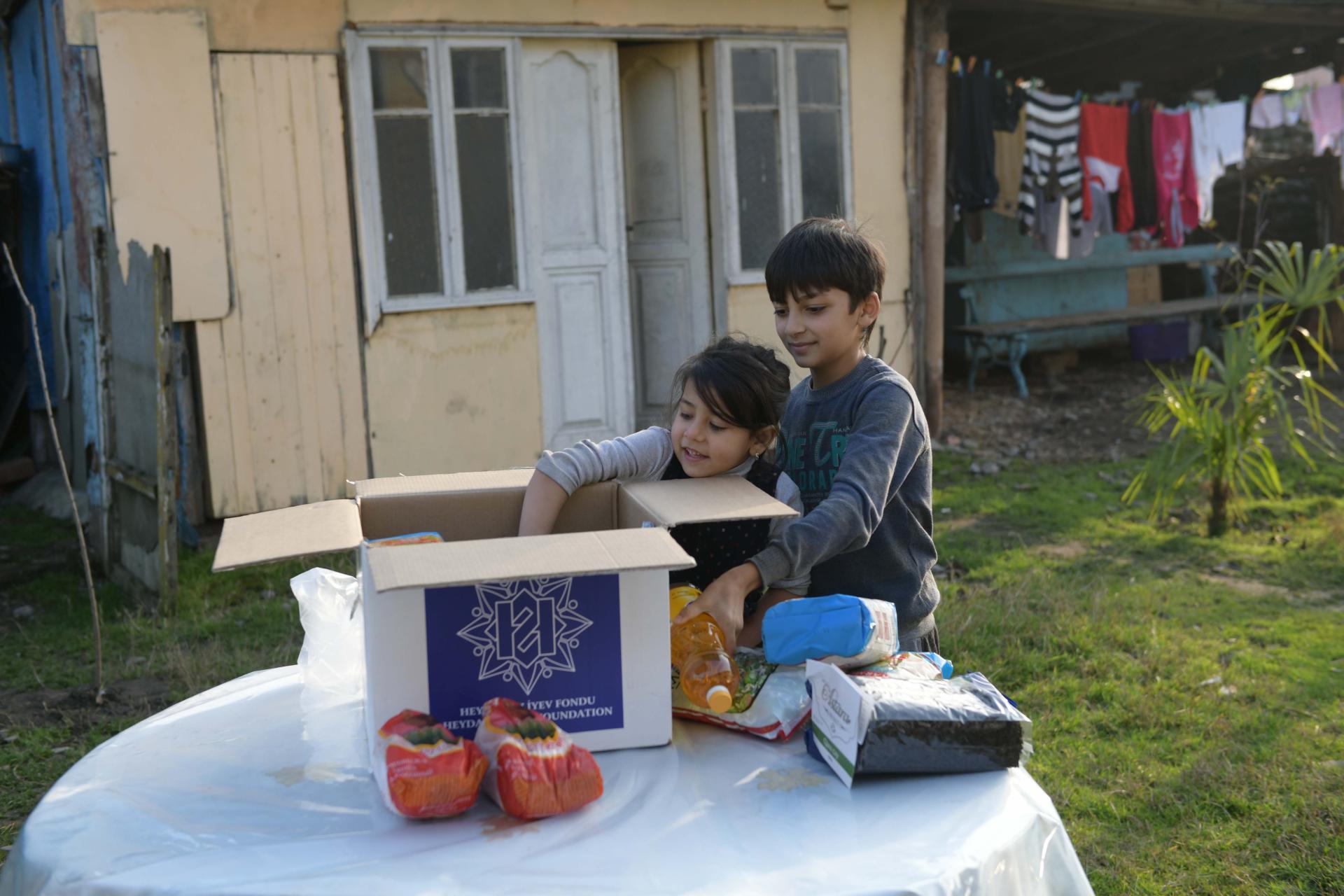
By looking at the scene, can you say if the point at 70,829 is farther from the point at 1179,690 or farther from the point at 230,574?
the point at 230,574

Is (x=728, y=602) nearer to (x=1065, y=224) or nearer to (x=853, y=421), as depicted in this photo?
(x=853, y=421)

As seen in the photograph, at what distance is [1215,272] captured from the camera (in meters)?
12.0

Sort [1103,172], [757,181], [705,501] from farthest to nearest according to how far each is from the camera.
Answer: [1103,172] < [757,181] < [705,501]

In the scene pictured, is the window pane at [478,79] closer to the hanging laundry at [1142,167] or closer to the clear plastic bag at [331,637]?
the clear plastic bag at [331,637]

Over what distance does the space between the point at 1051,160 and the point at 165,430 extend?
7157 millimetres

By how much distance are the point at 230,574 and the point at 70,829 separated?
4092 millimetres

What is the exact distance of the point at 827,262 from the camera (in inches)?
78.9

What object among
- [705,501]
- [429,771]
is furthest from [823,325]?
[429,771]

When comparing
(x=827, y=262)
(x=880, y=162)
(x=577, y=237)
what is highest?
(x=880, y=162)

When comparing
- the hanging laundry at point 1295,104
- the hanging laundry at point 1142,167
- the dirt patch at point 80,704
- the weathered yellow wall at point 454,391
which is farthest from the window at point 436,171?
the hanging laundry at point 1295,104

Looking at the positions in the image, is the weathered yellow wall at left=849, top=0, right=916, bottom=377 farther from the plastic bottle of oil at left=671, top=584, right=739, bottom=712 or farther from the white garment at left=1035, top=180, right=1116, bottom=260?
the plastic bottle of oil at left=671, top=584, right=739, bottom=712

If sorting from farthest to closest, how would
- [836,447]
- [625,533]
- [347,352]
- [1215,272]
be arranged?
[1215,272] → [347,352] → [836,447] → [625,533]

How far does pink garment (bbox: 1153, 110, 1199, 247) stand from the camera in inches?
388

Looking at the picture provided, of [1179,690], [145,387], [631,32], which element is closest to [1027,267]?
[631,32]
